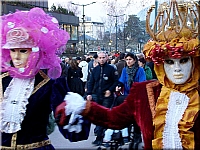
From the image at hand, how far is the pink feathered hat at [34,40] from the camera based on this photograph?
3000 millimetres

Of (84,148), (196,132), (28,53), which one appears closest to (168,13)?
(196,132)

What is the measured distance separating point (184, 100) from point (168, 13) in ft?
2.05

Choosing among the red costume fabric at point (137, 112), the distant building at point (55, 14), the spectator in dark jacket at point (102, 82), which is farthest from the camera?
the distant building at point (55, 14)

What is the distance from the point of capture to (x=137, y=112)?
2744 mm

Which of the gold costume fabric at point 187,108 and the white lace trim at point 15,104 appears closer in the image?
the gold costume fabric at point 187,108

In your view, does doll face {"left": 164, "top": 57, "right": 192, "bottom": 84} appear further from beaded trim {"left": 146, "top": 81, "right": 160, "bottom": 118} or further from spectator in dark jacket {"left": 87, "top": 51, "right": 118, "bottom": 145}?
spectator in dark jacket {"left": 87, "top": 51, "right": 118, "bottom": 145}

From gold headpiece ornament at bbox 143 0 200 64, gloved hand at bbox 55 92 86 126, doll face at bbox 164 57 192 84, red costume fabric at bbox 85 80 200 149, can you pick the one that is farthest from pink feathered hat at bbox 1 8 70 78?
doll face at bbox 164 57 192 84

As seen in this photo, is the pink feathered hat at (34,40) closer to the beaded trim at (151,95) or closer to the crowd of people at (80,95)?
the crowd of people at (80,95)

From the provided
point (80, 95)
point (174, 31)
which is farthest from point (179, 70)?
point (80, 95)

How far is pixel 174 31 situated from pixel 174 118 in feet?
1.97

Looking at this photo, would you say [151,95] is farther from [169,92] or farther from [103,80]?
[103,80]

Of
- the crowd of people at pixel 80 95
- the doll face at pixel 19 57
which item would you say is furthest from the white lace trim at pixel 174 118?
the doll face at pixel 19 57

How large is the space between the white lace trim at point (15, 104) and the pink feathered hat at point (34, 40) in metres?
0.07

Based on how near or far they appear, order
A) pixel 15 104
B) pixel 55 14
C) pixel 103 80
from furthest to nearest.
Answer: pixel 55 14
pixel 103 80
pixel 15 104
